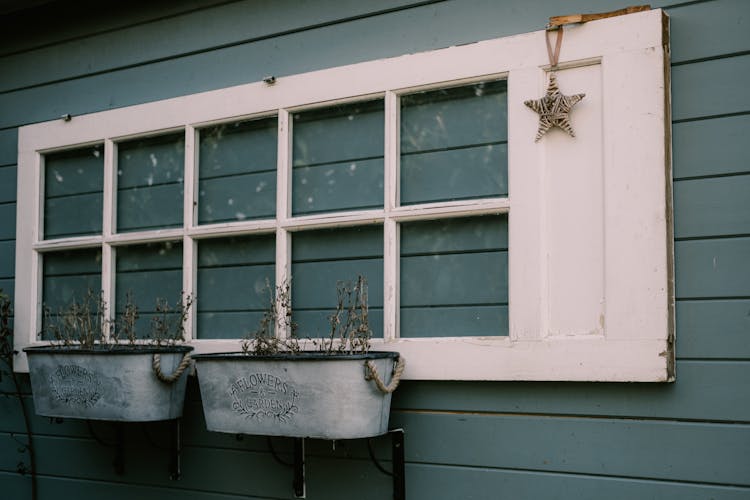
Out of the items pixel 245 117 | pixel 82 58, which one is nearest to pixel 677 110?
pixel 245 117

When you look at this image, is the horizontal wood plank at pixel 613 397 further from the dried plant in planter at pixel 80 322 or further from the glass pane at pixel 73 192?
the glass pane at pixel 73 192

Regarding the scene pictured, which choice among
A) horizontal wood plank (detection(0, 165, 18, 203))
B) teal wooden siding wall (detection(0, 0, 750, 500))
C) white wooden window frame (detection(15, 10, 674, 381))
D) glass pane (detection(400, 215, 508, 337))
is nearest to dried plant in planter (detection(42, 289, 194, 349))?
teal wooden siding wall (detection(0, 0, 750, 500))

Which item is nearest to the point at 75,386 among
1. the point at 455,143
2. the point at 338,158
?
the point at 338,158

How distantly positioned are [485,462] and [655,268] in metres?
0.71

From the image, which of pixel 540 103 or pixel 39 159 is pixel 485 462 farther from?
pixel 39 159

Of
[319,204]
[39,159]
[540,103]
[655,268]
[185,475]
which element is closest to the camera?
[655,268]

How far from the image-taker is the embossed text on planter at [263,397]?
227 cm

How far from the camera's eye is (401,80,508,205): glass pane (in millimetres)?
2412

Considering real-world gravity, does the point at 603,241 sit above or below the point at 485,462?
above

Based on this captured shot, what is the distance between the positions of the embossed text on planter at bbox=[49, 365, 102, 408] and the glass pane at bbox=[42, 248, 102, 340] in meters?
0.47

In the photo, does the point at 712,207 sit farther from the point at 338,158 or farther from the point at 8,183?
the point at 8,183

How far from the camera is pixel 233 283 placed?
9.39ft

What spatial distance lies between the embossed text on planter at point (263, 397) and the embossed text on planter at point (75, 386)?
1.80 ft

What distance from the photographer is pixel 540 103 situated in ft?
7.43
